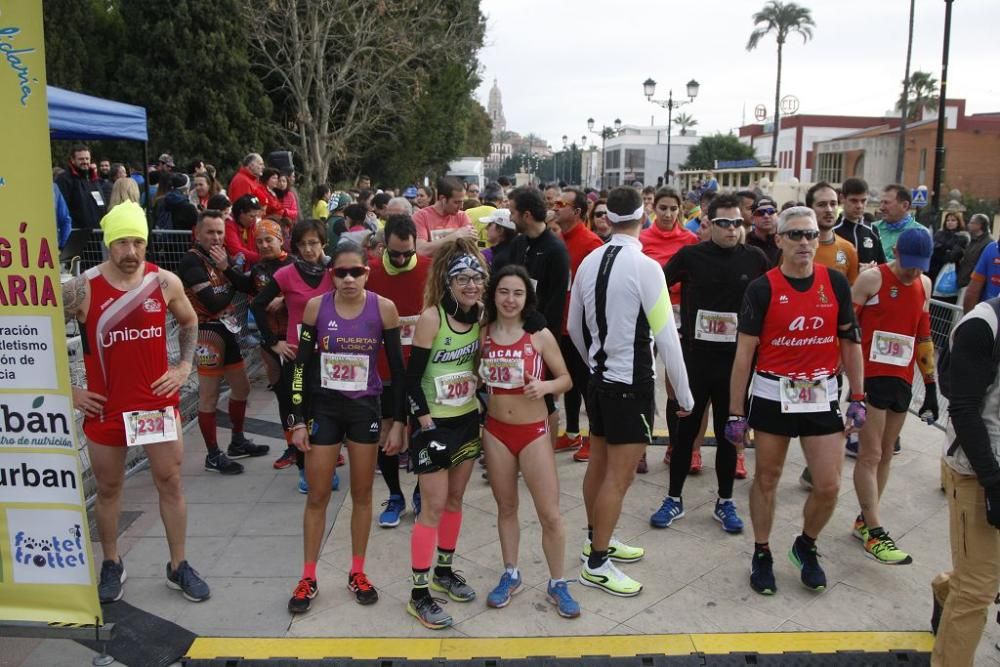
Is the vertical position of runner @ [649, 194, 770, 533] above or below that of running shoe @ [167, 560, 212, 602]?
above

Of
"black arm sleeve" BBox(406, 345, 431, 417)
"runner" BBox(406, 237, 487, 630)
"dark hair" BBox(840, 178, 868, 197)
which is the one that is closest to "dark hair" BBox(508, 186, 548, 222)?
"runner" BBox(406, 237, 487, 630)

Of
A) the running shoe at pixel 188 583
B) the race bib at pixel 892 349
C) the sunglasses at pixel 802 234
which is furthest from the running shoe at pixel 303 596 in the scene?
the race bib at pixel 892 349

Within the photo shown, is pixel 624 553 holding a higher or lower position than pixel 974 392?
lower

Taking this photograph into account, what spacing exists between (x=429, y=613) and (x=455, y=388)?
113 centimetres

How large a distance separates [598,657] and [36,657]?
2628 millimetres

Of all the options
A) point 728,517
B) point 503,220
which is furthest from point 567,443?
point 503,220

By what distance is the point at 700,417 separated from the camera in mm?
5320

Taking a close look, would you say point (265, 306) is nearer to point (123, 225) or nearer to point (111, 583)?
point (123, 225)

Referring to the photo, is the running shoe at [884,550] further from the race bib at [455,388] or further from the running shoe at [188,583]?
the running shoe at [188,583]

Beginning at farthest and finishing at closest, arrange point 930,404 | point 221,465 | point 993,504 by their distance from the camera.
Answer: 1. point 221,465
2. point 930,404
3. point 993,504

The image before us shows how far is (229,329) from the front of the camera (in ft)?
19.9

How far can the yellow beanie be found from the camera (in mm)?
3857

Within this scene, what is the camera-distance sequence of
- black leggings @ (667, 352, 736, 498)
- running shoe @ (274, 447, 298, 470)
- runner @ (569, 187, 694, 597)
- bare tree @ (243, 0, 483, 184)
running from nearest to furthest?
runner @ (569, 187, 694, 597) → black leggings @ (667, 352, 736, 498) → running shoe @ (274, 447, 298, 470) → bare tree @ (243, 0, 483, 184)

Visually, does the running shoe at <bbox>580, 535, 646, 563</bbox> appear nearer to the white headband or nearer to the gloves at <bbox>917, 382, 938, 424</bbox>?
the white headband
